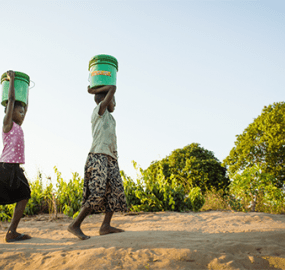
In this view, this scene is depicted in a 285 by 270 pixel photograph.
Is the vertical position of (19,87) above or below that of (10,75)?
below

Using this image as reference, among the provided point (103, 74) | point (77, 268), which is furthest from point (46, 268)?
point (103, 74)

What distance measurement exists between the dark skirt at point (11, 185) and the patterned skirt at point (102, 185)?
2.95 ft

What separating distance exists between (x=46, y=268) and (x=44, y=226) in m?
2.76

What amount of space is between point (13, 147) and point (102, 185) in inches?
57.1

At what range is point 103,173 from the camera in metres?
3.71

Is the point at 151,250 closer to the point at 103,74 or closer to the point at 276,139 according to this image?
the point at 103,74

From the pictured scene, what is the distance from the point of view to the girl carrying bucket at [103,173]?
3635mm

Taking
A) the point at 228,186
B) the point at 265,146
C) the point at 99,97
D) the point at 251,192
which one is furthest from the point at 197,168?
the point at 99,97

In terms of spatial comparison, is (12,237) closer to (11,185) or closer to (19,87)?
(11,185)

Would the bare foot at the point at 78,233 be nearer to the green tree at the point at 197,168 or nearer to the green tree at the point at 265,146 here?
the green tree at the point at 265,146

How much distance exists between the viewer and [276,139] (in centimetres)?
1365

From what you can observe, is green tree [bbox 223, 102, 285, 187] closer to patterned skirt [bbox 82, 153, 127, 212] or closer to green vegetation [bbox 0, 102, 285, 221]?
green vegetation [bbox 0, 102, 285, 221]

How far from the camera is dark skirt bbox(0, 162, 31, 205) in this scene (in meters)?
3.71

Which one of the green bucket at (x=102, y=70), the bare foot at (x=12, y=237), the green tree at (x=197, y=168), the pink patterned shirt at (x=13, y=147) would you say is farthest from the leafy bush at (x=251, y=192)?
the green tree at (x=197, y=168)
